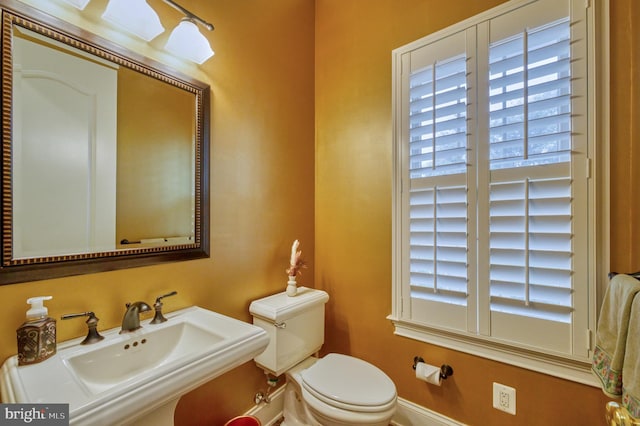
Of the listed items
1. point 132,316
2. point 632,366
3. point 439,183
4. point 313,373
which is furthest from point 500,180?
point 132,316

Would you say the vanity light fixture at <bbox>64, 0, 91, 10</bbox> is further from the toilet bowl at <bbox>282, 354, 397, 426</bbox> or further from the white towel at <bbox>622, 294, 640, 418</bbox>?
the white towel at <bbox>622, 294, 640, 418</bbox>

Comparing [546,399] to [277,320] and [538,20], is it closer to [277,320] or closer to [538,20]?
[277,320]

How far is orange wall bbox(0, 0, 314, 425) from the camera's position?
1.04 meters

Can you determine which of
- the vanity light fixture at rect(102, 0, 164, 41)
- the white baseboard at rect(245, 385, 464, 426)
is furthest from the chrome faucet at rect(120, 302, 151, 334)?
the vanity light fixture at rect(102, 0, 164, 41)

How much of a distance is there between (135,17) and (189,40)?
0.21 meters

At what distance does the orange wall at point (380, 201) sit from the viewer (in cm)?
113

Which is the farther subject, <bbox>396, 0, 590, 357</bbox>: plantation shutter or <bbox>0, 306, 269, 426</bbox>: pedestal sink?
<bbox>396, 0, 590, 357</bbox>: plantation shutter

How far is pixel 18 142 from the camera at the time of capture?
89 centimetres

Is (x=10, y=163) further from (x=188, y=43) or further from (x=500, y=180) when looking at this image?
(x=500, y=180)

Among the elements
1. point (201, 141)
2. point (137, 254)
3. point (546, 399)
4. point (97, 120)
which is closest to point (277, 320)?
point (137, 254)

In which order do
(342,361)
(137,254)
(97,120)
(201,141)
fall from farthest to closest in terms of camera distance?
(342,361) → (201,141) → (137,254) → (97,120)

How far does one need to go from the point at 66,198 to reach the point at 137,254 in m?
0.32

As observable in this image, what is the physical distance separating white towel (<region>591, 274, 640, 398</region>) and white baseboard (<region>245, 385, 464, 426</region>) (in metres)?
0.78

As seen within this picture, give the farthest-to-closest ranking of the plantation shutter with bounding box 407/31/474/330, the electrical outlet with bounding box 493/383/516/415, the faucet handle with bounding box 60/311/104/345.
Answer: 1. the plantation shutter with bounding box 407/31/474/330
2. the electrical outlet with bounding box 493/383/516/415
3. the faucet handle with bounding box 60/311/104/345
